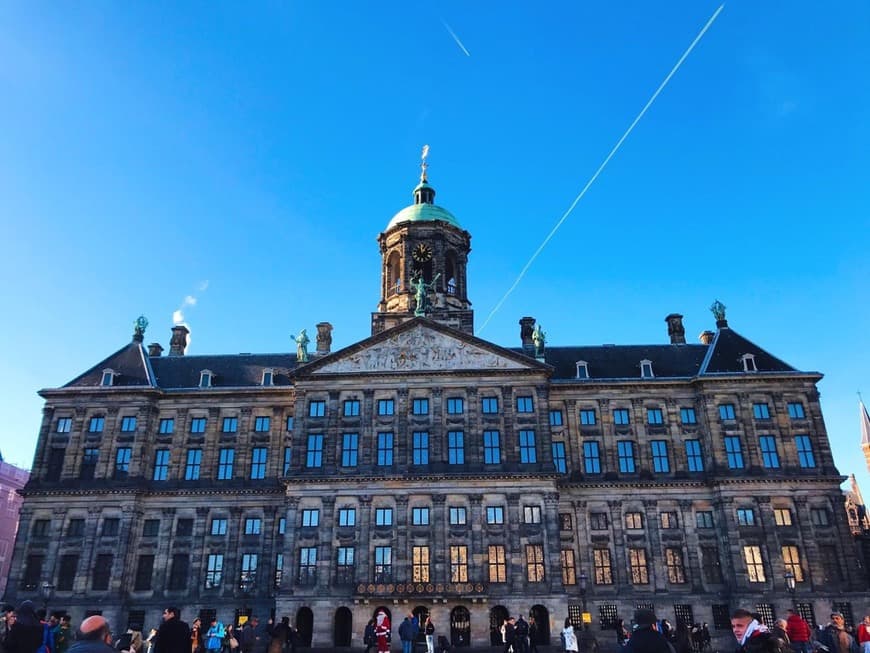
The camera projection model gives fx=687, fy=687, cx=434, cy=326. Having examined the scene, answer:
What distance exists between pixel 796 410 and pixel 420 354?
29.5 m

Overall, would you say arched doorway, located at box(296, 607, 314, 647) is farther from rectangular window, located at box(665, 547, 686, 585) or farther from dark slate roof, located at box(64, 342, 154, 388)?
rectangular window, located at box(665, 547, 686, 585)

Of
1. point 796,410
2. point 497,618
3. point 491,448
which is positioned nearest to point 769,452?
point 796,410

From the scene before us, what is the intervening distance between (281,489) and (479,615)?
1819 centimetres

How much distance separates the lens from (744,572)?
48.5m

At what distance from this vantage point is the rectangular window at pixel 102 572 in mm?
50625

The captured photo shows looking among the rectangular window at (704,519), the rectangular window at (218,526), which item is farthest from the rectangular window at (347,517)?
the rectangular window at (704,519)

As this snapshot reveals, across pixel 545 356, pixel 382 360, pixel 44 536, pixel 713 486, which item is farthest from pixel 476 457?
pixel 44 536

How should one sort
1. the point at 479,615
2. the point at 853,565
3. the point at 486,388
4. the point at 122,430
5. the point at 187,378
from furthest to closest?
1. the point at 187,378
2. the point at 122,430
3. the point at 486,388
4. the point at 853,565
5. the point at 479,615

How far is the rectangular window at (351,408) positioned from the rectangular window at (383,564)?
389 inches

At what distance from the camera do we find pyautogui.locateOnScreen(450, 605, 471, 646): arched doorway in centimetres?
4462

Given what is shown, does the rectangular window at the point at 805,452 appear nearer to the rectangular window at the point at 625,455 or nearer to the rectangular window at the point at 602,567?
the rectangular window at the point at 625,455

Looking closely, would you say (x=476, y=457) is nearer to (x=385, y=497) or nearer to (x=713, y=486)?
(x=385, y=497)

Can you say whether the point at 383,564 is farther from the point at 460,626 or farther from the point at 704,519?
the point at 704,519

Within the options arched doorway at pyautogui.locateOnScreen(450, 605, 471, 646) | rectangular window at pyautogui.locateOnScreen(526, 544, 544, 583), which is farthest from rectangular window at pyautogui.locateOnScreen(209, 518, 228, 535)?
rectangular window at pyautogui.locateOnScreen(526, 544, 544, 583)
